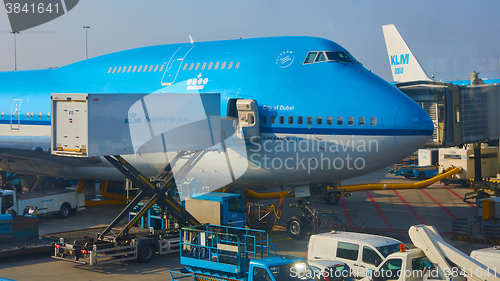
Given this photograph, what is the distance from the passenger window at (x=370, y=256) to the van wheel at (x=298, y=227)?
6100 millimetres

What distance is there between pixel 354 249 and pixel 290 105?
21.8 feet

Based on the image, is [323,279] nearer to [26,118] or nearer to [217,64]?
[217,64]

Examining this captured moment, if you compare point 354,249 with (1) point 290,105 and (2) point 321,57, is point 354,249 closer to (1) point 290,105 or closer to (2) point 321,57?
(1) point 290,105

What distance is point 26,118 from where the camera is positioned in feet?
99.5

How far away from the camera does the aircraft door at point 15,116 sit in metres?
30.8

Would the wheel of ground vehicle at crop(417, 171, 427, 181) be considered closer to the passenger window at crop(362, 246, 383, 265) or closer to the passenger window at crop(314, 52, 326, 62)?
the passenger window at crop(314, 52, 326, 62)

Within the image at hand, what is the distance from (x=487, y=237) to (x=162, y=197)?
44.0ft

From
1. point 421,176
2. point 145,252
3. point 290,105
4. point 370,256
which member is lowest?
point 145,252

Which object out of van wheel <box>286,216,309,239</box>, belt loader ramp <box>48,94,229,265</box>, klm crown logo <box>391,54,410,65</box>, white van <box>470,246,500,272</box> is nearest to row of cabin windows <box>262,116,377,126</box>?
belt loader ramp <box>48,94,229,265</box>

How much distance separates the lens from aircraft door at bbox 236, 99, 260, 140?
21.3m

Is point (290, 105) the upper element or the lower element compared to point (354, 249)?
upper

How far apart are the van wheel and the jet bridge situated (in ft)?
13.5

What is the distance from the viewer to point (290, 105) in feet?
69.6

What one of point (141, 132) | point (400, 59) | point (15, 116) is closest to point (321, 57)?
point (141, 132)
